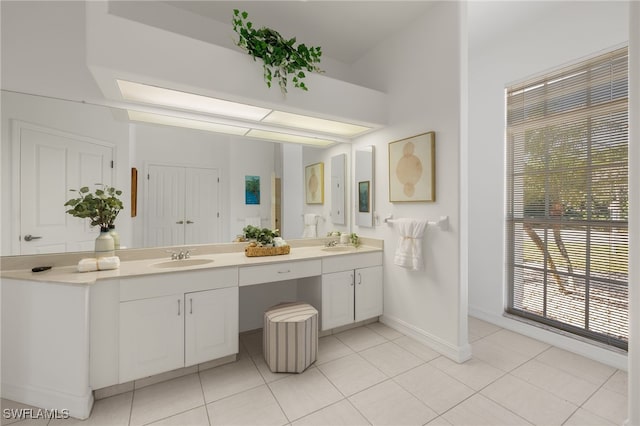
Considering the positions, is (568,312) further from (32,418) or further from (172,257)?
(32,418)

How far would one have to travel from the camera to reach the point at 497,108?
10.1 feet

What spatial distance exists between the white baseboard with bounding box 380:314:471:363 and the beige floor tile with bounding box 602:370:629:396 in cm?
91

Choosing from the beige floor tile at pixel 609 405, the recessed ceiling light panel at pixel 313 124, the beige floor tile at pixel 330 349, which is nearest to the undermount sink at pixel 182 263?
the beige floor tile at pixel 330 349

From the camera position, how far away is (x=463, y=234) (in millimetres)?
2355

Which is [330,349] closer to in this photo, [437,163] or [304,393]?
[304,393]

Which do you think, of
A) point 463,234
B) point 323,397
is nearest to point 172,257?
point 323,397

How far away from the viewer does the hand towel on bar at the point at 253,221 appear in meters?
2.82

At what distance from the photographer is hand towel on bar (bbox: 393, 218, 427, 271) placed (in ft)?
8.42

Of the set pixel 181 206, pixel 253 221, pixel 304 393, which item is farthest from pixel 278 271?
pixel 181 206

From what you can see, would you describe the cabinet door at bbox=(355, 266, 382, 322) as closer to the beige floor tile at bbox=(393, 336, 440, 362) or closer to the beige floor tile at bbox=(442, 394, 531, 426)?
the beige floor tile at bbox=(393, 336, 440, 362)

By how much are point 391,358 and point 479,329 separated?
1281mm

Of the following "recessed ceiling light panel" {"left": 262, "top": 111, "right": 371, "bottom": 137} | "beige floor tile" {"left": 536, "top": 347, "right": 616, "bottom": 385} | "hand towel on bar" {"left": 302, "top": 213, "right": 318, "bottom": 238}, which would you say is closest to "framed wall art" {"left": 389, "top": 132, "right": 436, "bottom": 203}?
"recessed ceiling light panel" {"left": 262, "top": 111, "right": 371, "bottom": 137}

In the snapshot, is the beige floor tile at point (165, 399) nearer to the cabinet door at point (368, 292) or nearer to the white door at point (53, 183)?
the white door at point (53, 183)

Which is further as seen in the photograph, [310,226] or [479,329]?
[310,226]
